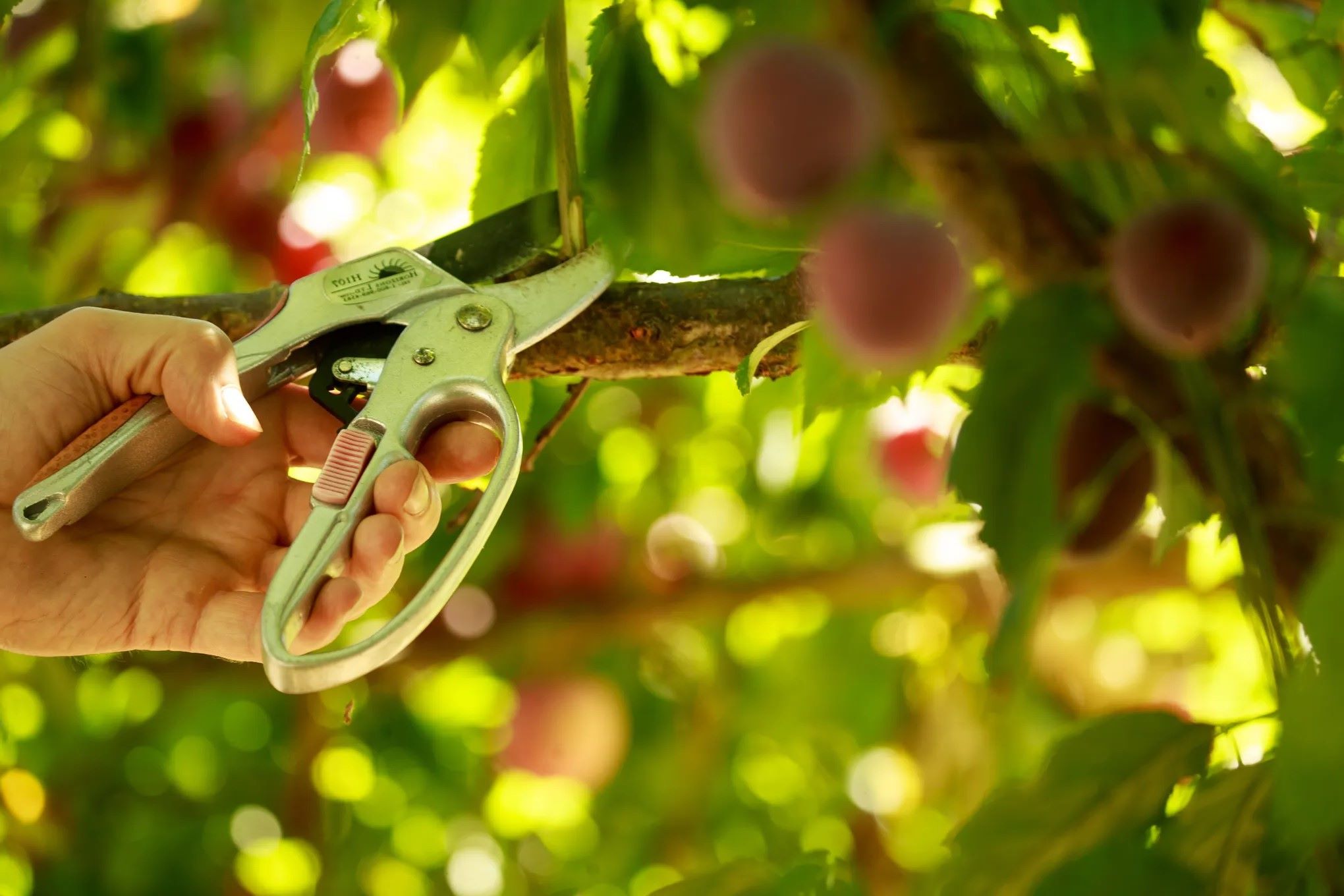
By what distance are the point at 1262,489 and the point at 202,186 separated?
4.53ft

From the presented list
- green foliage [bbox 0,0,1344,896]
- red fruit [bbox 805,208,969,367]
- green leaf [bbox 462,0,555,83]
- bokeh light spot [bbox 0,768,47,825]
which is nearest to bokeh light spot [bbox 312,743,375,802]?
green foliage [bbox 0,0,1344,896]

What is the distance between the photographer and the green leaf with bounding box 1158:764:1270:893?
541mm

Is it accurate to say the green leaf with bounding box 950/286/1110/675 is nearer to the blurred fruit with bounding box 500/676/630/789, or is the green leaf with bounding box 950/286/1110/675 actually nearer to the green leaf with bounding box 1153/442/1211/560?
the green leaf with bounding box 1153/442/1211/560

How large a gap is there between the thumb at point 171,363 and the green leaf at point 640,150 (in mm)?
223

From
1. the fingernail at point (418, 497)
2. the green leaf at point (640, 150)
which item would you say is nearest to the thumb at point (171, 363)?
the fingernail at point (418, 497)

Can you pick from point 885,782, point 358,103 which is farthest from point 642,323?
point 885,782

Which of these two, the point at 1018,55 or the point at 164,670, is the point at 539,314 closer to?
the point at 1018,55

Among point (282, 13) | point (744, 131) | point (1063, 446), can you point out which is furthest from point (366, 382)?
point (282, 13)

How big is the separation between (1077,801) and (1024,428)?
0.17m

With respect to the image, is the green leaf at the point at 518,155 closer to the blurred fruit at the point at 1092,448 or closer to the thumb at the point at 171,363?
the thumb at the point at 171,363

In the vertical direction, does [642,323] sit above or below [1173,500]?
above

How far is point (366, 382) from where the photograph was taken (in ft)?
2.34

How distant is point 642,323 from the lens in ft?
2.57

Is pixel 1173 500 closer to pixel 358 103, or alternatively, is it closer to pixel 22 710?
pixel 358 103
